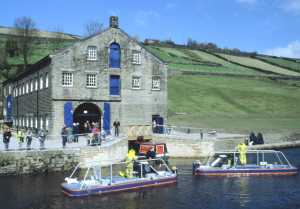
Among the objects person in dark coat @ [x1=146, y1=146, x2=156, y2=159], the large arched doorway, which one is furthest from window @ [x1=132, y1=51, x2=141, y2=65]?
person in dark coat @ [x1=146, y1=146, x2=156, y2=159]

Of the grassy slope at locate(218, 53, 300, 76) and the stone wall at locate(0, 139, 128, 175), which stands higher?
the grassy slope at locate(218, 53, 300, 76)

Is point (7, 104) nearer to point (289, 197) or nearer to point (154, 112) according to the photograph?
point (154, 112)

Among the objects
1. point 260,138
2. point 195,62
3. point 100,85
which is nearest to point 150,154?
point 100,85

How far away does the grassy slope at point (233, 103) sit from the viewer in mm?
70062

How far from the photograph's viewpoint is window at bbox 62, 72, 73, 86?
46844 millimetres

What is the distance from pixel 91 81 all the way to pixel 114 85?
115 inches

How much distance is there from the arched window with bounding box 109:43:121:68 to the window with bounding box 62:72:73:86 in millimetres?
5212

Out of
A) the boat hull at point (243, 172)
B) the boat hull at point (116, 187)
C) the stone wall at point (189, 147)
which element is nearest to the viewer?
the boat hull at point (116, 187)

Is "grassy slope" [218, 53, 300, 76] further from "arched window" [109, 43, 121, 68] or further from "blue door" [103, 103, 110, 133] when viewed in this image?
"blue door" [103, 103, 110, 133]

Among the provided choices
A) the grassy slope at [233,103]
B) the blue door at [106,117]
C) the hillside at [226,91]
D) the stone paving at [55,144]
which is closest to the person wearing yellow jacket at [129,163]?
the stone paving at [55,144]

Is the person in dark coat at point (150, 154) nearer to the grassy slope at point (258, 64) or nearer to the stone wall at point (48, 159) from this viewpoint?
the stone wall at point (48, 159)

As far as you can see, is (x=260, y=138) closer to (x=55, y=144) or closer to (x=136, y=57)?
(x=136, y=57)

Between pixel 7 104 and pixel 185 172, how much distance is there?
152 feet

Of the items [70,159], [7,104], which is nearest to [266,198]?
[70,159]
